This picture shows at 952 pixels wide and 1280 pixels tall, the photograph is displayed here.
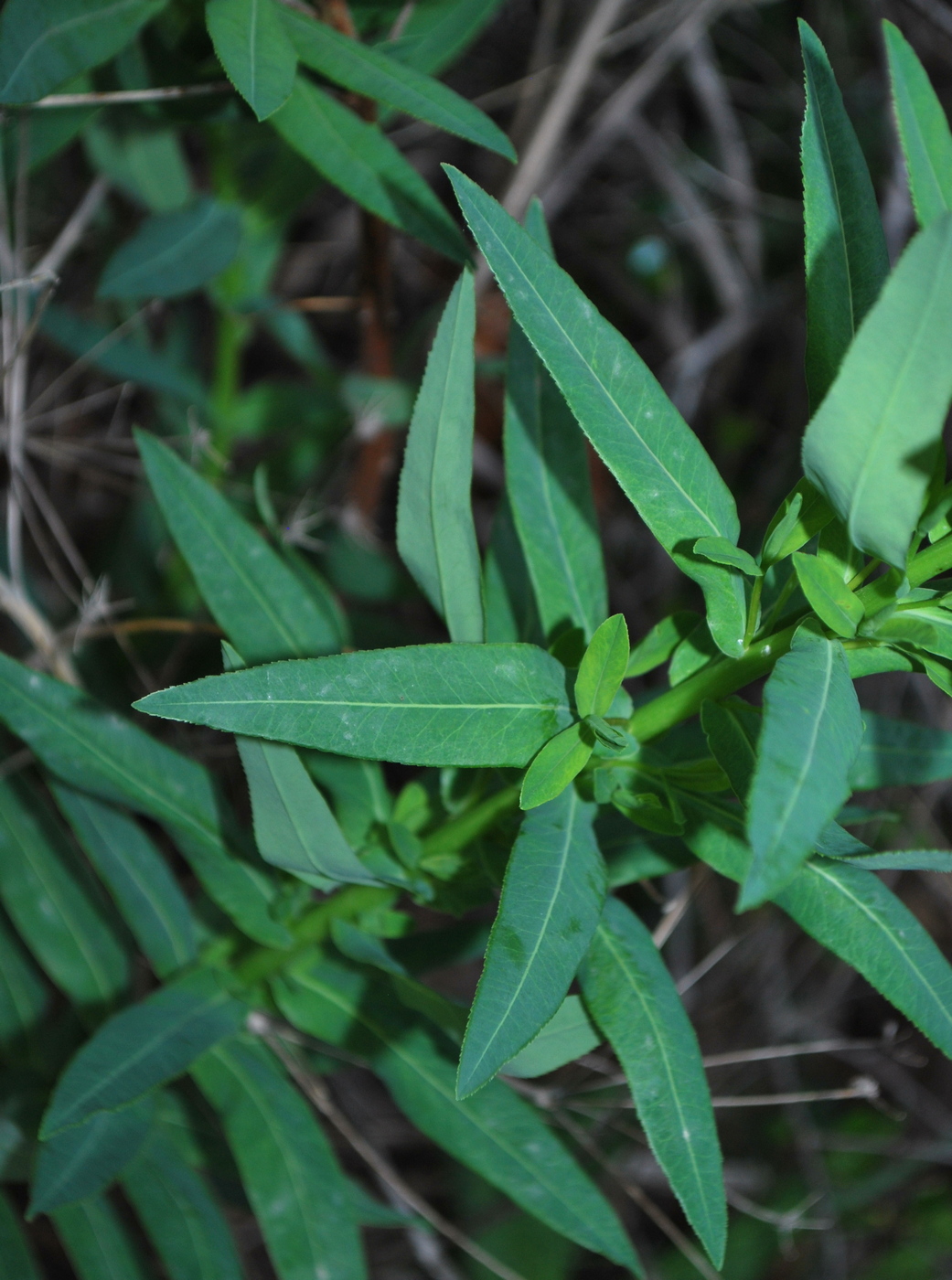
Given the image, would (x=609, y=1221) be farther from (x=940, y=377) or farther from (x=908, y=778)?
(x=940, y=377)

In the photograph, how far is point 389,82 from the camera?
94 cm

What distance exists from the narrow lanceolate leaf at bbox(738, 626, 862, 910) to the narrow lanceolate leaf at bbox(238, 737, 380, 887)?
0.37 metres

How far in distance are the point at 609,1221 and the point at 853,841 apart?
50cm

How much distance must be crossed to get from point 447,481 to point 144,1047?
1.88 ft

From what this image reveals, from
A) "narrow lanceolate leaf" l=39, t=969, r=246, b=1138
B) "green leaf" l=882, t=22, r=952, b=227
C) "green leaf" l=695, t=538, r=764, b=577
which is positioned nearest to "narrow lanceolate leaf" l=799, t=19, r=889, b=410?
"green leaf" l=882, t=22, r=952, b=227

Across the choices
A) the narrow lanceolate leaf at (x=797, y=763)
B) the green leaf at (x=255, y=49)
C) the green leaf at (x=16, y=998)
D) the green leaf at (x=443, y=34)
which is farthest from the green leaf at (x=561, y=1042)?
the green leaf at (x=443, y=34)

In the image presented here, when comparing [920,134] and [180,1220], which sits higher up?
[920,134]

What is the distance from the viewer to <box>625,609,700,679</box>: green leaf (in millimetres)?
814

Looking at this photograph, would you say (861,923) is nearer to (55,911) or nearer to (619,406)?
(619,406)

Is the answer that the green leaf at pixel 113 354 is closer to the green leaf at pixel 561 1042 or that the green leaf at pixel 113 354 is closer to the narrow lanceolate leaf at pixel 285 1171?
the narrow lanceolate leaf at pixel 285 1171

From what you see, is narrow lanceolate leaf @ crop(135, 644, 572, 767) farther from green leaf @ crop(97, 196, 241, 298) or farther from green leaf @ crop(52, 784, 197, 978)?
green leaf @ crop(97, 196, 241, 298)

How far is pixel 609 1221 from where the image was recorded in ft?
3.14

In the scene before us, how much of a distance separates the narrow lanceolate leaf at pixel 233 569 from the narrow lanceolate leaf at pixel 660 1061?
0.40 meters

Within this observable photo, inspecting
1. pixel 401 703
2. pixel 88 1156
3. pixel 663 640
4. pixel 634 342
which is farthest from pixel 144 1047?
pixel 634 342
